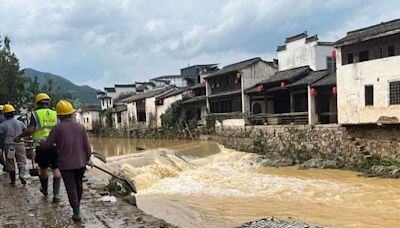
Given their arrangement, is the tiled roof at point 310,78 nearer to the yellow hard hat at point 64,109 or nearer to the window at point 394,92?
the window at point 394,92

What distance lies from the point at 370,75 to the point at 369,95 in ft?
3.40

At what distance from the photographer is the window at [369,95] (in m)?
19.3

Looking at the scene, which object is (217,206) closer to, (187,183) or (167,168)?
(187,183)

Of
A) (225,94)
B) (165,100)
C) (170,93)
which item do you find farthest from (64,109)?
(170,93)

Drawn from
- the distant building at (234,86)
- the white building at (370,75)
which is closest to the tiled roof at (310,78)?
the white building at (370,75)

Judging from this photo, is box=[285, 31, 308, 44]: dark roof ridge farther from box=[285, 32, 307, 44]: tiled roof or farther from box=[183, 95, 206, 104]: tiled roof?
box=[183, 95, 206, 104]: tiled roof

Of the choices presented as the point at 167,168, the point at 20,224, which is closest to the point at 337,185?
the point at 167,168

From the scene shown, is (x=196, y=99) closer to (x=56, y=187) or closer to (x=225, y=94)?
(x=225, y=94)

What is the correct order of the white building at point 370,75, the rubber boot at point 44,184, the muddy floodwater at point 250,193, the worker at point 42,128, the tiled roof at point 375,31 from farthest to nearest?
the white building at point 370,75, the tiled roof at point 375,31, the muddy floodwater at point 250,193, the rubber boot at point 44,184, the worker at point 42,128

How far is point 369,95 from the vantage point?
64.0ft

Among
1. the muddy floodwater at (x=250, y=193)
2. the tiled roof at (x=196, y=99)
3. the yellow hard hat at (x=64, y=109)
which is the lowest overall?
the muddy floodwater at (x=250, y=193)

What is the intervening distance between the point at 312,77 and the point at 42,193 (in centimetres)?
2138

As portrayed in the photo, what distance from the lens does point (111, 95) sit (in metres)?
62.9

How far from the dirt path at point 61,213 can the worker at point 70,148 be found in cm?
56
